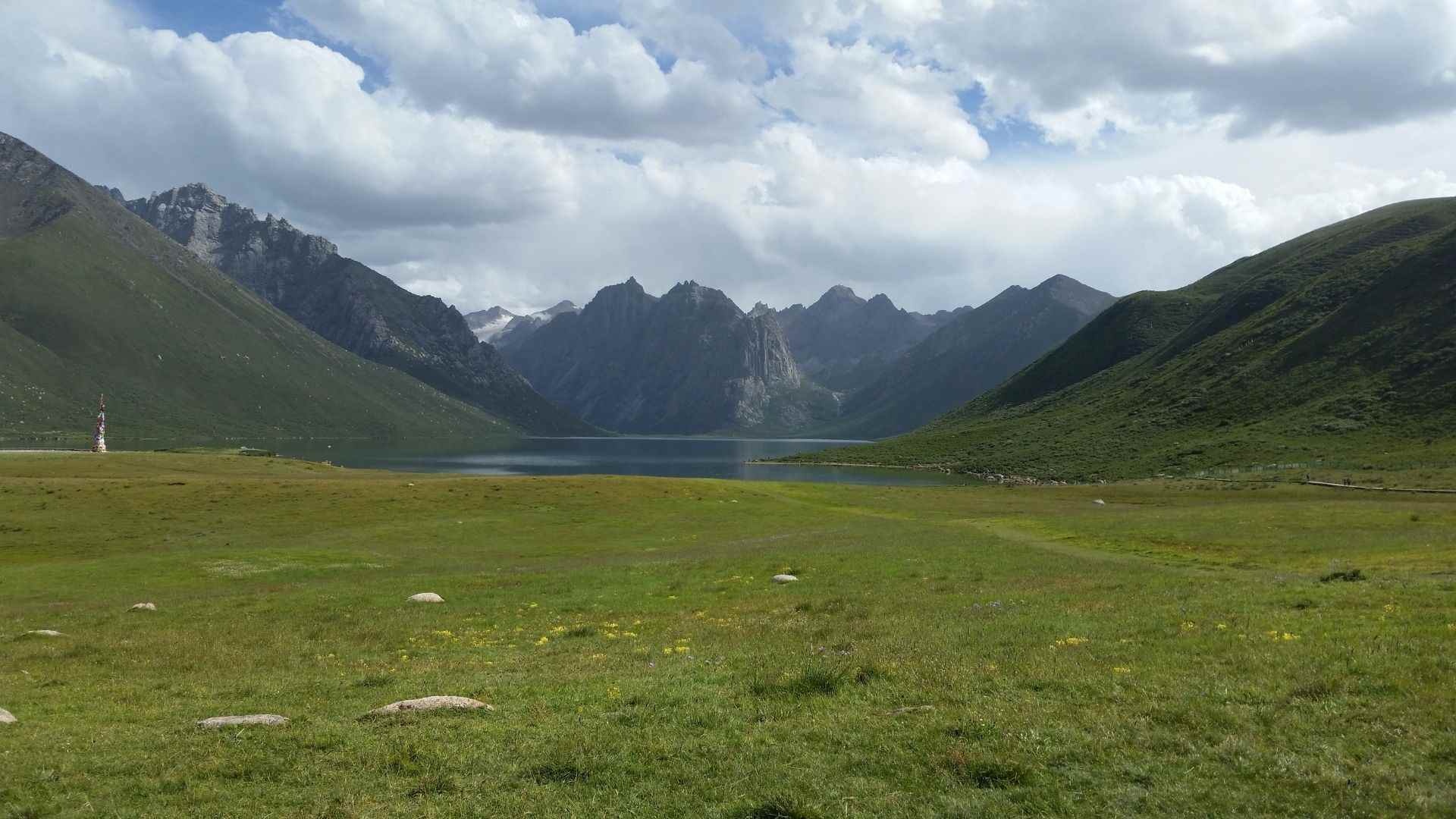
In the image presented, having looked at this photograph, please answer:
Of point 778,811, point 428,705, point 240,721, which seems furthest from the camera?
point 428,705

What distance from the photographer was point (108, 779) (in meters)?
13.0

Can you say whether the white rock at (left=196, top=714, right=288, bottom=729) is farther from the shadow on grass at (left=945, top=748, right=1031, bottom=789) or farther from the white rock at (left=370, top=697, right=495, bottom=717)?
the shadow on grass at (left=945, top=748, right=1031, bottom=789)

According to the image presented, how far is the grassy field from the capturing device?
39.2 feet

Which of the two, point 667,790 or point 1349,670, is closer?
point 667,790

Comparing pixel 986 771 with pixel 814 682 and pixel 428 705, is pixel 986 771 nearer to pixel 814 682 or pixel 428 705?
pixel 814 682

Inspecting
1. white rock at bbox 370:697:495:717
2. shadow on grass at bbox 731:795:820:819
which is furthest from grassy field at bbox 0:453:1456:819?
white rock at bbox 370:697:495:717

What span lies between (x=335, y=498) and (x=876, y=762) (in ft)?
232

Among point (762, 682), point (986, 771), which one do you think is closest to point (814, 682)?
point (762, 682)

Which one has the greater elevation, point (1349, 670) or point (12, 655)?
point (1349, 670)

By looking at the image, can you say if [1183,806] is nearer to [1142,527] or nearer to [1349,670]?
[1349,670]

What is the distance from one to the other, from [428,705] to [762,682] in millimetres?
6669

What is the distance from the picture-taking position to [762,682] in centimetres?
1738

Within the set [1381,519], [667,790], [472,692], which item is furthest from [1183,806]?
[1381,519]

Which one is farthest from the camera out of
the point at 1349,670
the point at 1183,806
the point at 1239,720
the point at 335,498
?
the point at 335,498
